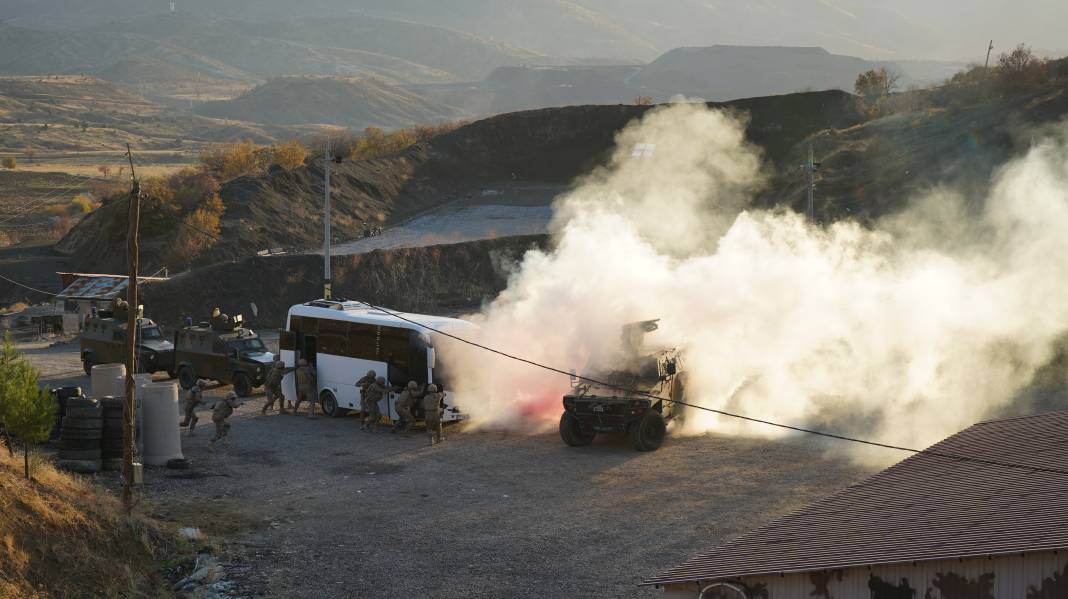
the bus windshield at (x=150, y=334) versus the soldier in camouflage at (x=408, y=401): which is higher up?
the bus windshield at (x=150, y=334)

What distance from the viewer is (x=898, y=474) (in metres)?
14.1

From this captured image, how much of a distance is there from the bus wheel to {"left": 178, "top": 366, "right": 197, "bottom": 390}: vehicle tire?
609 cm

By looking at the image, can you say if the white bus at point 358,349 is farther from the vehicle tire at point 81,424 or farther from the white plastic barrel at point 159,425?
the vehicle tire at point 81,424

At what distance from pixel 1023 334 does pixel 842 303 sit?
4735mm

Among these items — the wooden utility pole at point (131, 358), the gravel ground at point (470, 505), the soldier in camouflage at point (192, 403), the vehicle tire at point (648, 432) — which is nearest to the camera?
the gravel ground at point (470, 505)

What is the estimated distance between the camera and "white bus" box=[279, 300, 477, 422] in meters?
24.2

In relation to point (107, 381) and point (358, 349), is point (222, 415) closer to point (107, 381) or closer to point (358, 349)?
point (358, 349)

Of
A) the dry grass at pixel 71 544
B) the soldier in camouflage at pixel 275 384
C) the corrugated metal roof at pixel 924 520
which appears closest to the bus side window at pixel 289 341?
the soldier in camouflage at pixel 275 384

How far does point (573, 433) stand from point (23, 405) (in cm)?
1079

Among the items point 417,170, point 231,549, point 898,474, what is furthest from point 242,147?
point 898,474

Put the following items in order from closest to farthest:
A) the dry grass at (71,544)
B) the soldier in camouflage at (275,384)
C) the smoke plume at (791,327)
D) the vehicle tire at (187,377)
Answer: the dry grass at (71,544) → the smoke plume at (791,327) → the soldier in camouflage at (275,384) → the vehicle tire at (187,377)

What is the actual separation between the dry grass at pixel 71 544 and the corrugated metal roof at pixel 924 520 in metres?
8.09

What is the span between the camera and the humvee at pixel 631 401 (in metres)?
21.7

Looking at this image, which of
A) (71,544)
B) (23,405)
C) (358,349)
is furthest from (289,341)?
(71,544)
